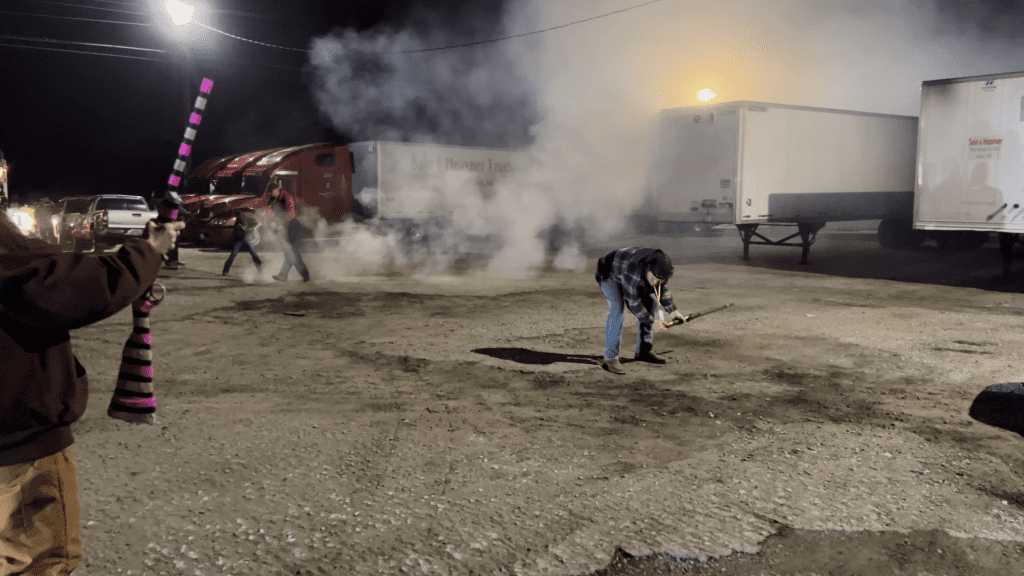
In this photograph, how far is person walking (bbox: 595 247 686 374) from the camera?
628 centimetres

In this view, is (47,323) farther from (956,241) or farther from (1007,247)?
(956,241)

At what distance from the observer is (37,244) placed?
2.01 m

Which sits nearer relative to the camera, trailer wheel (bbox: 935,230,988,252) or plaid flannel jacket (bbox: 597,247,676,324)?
plaid flannel jacket (bbox: 597,247,676,324)

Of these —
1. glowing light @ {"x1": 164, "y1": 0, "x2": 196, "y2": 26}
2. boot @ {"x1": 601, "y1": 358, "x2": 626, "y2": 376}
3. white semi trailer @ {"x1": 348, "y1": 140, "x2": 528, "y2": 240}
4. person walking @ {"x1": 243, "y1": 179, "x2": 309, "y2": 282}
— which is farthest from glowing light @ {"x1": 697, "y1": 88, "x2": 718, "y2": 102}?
boot @ {"x1": 601, "y1": 358, "x2": 626, "y2": 376}

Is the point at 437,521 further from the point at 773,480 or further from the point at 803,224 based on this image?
the point at 803,224

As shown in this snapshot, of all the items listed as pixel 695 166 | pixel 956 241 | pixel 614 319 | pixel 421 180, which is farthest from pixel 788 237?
pixel 614 319

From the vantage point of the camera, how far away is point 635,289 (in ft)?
21.0

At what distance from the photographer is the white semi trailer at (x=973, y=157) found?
12.4 m

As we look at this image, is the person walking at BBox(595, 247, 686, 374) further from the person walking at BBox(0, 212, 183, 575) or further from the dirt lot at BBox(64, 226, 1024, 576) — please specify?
the person walking at BBox(0, 212, 183, 575)

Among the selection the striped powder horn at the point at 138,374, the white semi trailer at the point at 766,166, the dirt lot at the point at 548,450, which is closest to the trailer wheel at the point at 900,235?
the white semi trailer at the point at 766,166

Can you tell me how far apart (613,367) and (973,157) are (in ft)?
32.1

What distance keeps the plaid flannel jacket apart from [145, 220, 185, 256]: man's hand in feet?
14.7

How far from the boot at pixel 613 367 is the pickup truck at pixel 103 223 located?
15067 mm

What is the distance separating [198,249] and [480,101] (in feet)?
42.4
